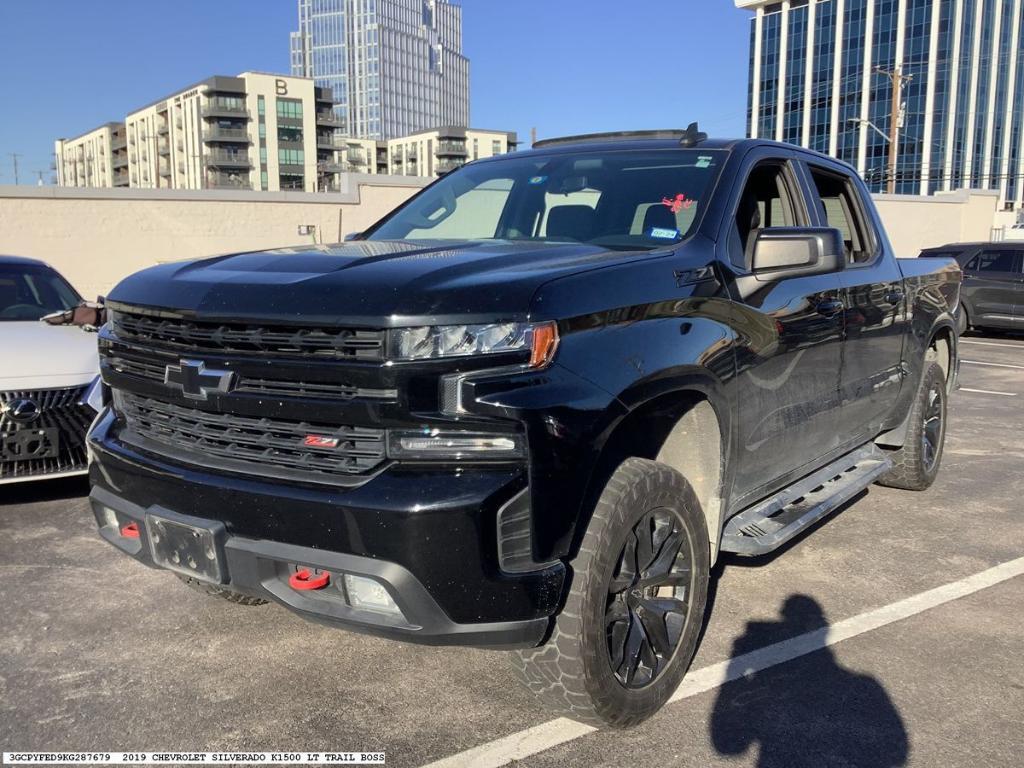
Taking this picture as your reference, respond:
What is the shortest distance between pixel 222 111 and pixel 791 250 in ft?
376

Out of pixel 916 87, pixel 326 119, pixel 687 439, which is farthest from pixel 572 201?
pixel 326 119

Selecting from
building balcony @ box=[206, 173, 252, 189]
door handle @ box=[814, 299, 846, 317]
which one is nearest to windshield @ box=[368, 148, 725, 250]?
door handle @ box=[814, 299, 846, 317]

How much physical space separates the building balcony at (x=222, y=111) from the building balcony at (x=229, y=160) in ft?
14.4

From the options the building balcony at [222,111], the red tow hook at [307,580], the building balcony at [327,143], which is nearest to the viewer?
the red tow hook at [307,580]

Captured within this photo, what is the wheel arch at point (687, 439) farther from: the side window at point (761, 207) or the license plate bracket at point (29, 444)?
the license plate bracket at point (29, 444)

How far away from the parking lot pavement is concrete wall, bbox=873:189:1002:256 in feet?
88.4

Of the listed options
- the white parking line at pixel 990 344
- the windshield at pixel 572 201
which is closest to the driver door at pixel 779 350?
the windshield at pixel 572 201

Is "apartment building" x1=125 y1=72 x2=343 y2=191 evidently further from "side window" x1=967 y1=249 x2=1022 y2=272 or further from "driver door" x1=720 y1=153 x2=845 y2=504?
"driver door" x1=720 y1=153 x2=845 y2=504

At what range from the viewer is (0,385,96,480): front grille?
4.93 metres

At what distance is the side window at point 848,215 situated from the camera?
16.1 ft

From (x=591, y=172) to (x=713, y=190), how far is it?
0.66 metres

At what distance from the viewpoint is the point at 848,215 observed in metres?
5.08

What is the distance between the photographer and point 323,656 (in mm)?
3447

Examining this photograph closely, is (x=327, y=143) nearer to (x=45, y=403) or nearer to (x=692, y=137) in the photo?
(x=45, y=403)
